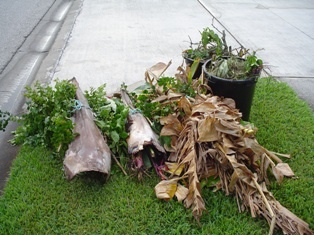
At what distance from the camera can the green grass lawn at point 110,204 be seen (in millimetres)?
2395

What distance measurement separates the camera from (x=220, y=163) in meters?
2.68

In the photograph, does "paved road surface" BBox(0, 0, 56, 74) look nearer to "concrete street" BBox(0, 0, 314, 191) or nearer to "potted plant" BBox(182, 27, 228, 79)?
"concrete street" BBox(0, 0, 314, 191)

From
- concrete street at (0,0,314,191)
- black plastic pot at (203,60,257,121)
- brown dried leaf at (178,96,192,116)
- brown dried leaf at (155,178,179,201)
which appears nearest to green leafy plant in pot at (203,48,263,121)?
black plastic pot at (203,60,257,121)

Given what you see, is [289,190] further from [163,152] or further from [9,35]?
[9,35]

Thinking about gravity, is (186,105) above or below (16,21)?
above

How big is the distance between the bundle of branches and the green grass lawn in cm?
10

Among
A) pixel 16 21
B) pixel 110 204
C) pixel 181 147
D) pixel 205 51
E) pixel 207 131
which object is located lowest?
pixel 16 21

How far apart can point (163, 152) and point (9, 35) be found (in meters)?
4.87

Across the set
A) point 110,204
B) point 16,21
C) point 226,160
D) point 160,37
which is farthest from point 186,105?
point 16,21

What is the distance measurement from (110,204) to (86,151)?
0.48 m

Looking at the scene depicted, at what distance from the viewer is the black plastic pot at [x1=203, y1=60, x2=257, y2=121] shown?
317cm

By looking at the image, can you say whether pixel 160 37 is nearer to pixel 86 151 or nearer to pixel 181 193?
pixel 86 151

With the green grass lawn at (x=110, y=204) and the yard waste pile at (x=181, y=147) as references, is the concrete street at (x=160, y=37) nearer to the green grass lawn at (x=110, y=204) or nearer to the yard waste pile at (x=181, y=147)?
the yard waste pile at (x=181, y=147)

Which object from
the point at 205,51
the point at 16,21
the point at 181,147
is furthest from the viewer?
the point at 16,21
